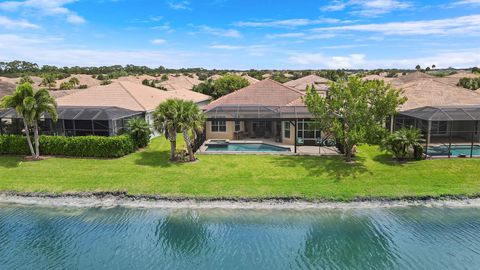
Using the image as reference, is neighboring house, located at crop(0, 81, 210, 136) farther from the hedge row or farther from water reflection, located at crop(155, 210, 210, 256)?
water reflection, located at crop(155, 210, 210, 256)

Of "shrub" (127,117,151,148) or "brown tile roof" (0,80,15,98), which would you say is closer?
"shrub" (127,117,151,148)

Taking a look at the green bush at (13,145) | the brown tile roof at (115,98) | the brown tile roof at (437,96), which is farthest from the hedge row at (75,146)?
the brown tile roof at (437,96)

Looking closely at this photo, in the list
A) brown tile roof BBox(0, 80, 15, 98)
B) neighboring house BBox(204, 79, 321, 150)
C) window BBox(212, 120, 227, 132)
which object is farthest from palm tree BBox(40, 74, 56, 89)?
window BBox(212, 120, 227, 132)

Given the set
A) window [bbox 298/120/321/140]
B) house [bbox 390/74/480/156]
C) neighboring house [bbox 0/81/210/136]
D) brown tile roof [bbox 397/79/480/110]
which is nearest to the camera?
house [bbox 390/74/480/156]

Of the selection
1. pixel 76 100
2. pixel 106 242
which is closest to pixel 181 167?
pixel 106 242

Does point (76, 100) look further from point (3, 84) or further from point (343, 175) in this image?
point (343, 175)

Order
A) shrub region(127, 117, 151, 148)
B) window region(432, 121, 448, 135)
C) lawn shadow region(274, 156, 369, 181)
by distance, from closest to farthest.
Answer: lawn shadow region(274, 156, 369, 181) < shrub region(127, 117, 151, 148) < window region(432, 121, 448, 135)

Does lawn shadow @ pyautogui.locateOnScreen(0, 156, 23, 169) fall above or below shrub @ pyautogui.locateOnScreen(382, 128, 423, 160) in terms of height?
below
